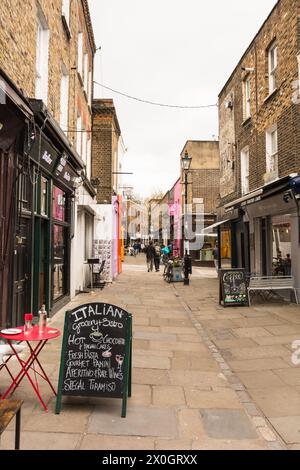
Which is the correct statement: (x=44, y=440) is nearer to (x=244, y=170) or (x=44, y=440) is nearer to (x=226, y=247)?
(x=244, y=170)

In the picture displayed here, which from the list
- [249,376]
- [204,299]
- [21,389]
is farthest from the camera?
[204,299]

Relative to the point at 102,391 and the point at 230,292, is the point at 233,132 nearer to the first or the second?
the point at 230,292

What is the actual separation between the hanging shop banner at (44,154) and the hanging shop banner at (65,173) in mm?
250

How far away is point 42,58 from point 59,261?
5.02m

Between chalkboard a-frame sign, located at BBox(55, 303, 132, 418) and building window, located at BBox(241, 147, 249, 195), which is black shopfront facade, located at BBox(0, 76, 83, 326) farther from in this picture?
building window, located at BBox(241, 147, 249, 195)

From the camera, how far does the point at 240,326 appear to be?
8.66 meters

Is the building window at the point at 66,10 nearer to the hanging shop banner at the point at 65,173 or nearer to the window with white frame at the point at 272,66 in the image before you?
the hanging shop banner at the point at 65,173

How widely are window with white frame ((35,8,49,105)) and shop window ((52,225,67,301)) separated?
10.4ft

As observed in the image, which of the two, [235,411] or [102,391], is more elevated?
[102,391]

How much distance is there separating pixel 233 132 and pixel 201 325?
11.9 meters

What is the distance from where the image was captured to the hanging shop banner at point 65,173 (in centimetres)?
A: 929

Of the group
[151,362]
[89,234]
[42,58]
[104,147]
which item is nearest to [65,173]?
[42,58]

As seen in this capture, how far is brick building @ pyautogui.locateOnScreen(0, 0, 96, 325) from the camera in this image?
618cm
